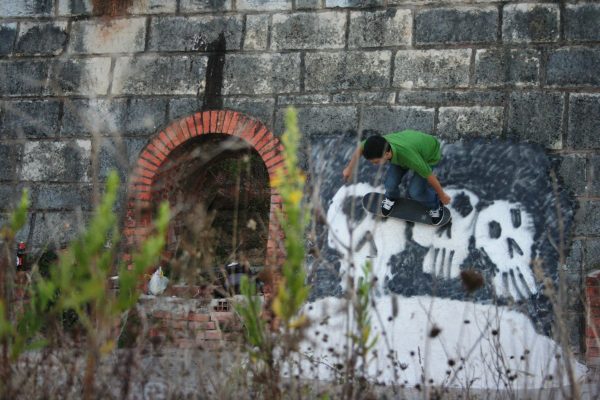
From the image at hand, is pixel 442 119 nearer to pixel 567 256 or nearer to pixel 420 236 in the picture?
pixel 420 236

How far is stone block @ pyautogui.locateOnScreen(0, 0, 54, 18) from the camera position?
226 inches

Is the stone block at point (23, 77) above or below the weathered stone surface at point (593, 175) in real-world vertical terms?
above

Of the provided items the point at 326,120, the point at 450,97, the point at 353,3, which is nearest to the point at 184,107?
the point at 326,120

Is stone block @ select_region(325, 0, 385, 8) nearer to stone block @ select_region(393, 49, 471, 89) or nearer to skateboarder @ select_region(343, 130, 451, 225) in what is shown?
stone block @ select_region(393, 49, 471, 89)

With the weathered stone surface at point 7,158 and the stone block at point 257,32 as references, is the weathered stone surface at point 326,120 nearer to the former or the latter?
the stone block at point 257,32

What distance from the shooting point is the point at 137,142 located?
5.48 meters

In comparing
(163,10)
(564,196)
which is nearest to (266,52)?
(163,10)

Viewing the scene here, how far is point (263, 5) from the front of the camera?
17.7 ft

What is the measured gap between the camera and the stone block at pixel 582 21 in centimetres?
483

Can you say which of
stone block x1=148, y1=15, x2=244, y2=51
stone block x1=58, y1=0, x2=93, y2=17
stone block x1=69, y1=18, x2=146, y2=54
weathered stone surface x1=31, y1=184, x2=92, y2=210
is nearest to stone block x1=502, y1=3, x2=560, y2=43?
stone block x1=148, y1=15, x2=244, y2=51

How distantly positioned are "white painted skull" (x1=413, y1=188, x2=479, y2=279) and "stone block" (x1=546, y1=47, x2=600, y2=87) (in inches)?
40.5

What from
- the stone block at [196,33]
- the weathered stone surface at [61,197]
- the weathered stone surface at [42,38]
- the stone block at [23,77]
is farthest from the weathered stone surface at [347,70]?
the stone block at [23,77]

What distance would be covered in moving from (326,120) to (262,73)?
65 centimetres

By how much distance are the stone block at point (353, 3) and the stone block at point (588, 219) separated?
210cm
